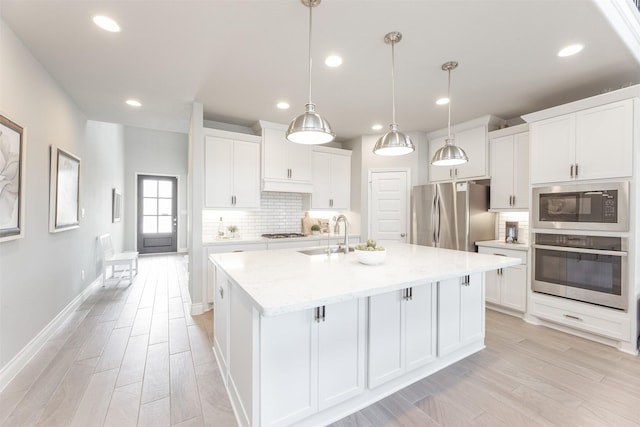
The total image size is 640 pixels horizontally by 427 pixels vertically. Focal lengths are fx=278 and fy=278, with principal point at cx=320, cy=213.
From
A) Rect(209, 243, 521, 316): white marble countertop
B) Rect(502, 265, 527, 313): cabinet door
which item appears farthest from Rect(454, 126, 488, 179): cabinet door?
Rect(209, 243, 521, 316): white marble countertop

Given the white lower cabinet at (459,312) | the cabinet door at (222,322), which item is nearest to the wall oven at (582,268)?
the white lower cabinet at (459,312)

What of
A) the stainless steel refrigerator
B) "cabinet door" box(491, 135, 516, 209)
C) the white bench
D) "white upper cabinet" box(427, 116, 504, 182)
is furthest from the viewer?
the white bench

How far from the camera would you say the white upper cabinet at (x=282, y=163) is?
4324 millimetres

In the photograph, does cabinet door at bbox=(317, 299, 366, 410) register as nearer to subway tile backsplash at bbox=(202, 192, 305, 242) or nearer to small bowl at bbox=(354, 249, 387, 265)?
small bowl at bbox=(354, 249, 387, 265)

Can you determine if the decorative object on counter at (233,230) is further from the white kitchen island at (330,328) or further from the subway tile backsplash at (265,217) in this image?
the white kitchen island at (330,328)

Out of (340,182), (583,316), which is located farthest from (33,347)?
(583,316)

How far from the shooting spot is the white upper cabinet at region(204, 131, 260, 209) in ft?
12.9

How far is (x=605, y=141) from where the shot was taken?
107 inches

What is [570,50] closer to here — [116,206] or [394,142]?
[394,142]

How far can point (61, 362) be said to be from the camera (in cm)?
239

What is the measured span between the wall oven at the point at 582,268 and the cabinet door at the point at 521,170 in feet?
2.01

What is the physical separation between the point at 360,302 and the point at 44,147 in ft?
11.0

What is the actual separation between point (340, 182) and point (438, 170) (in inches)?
66.6

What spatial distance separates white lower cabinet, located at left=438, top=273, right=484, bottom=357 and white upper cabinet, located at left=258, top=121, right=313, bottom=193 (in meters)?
2.89
